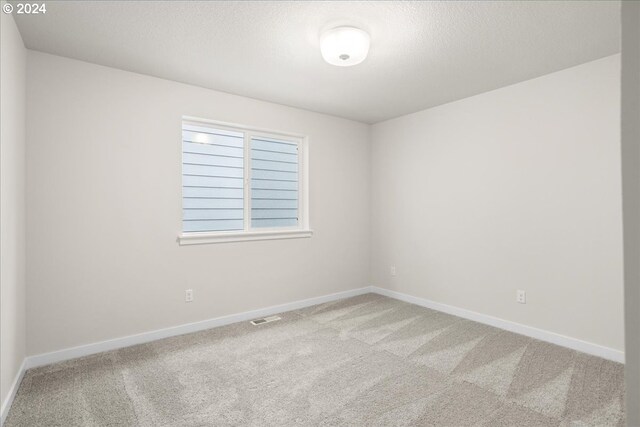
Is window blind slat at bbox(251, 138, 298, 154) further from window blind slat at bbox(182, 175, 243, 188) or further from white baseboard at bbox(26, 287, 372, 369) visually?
white baseboard at bbox(26, 287, 372, 369)

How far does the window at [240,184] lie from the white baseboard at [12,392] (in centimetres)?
142

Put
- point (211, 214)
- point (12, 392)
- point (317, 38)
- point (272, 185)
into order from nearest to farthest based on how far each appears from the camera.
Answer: point (12, 392), point (317, 38), point (211, 214), point (272, 185)

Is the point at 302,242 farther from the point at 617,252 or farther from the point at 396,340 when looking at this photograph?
the point at 617,252

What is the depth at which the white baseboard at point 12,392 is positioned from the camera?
6.19 ft

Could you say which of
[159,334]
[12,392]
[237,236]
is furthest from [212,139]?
[12,392]

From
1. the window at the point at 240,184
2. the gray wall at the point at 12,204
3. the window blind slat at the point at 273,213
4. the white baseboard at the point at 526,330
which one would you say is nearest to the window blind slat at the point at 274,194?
the window at the point at 240,184

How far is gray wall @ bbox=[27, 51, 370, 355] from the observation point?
2586 millimetres

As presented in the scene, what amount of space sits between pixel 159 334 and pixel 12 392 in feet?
3.53

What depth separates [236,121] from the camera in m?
3.55

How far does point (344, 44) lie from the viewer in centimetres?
223

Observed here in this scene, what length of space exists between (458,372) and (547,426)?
65 cm

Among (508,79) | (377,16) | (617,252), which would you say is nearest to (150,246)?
(377,16)

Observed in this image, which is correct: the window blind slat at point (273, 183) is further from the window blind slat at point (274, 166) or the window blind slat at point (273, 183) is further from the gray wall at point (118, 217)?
the gray wall at point (118, 217)

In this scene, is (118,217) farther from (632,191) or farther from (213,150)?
(632,191)
